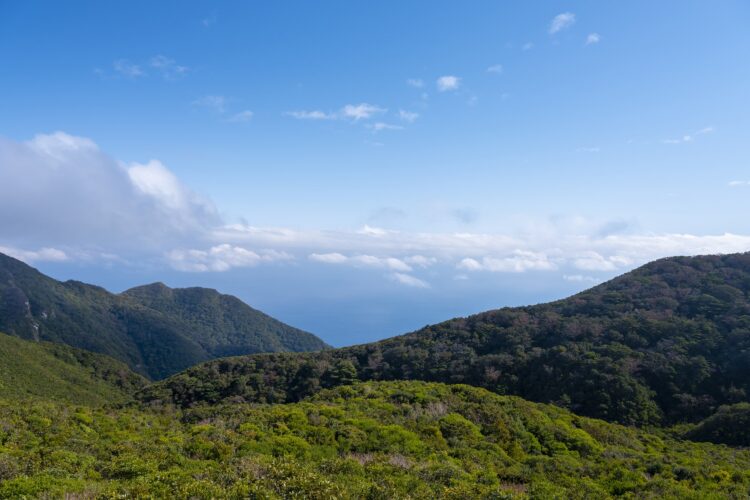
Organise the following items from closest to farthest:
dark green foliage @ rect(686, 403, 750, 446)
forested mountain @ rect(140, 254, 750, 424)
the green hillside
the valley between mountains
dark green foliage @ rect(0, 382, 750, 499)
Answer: dark green foliage @ rect(0, 382, 750, 499) → the valley between mountains → dark green foliage @ rect(686, 403, 750, 446) → forested mountain @ rect(140, 254, 750, 424) → the green hillside

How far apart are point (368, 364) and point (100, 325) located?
12231 cm

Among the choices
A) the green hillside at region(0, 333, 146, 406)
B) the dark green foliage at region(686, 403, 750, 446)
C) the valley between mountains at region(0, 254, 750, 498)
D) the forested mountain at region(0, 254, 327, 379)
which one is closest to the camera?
the valley between mountains at region(0, 254, 750, 498)

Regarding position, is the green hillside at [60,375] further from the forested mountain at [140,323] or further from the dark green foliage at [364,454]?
the forested mountain at [140,323]

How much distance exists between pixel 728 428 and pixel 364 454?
63.5ft

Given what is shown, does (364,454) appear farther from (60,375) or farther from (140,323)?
(140,323)

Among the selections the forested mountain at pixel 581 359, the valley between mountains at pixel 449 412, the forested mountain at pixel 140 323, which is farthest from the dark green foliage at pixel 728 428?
the forested mountain at pixel 140 323

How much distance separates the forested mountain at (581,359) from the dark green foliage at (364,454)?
32.0 ft

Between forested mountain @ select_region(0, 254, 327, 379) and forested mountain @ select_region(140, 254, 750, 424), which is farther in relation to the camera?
forested mountain @ select_region(0, 254, 327, 379)

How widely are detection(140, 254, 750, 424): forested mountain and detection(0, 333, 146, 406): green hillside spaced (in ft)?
40.0

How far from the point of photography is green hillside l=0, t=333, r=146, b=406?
143ft

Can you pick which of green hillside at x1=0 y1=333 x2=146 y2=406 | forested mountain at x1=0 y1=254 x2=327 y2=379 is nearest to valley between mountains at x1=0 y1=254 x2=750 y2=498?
green hillside at x1=0 y1=333 x2=146 y2=406

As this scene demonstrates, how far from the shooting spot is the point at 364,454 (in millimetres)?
11742

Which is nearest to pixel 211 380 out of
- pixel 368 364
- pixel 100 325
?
pixel 368 364

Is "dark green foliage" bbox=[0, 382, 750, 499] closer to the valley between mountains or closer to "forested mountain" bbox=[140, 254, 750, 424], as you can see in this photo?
the valley between mountains
